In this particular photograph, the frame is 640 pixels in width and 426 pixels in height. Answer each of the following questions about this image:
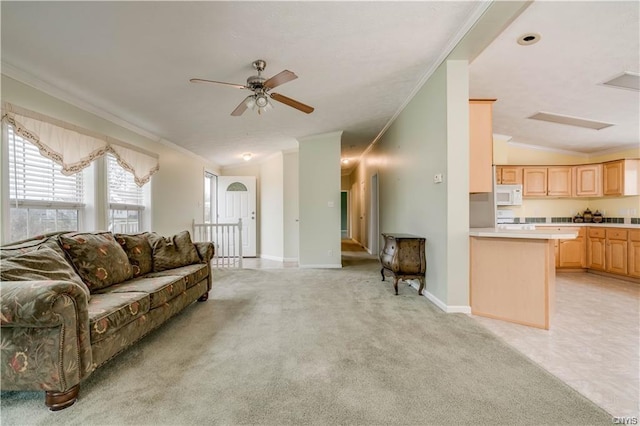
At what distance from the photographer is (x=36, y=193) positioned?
252 centimetres

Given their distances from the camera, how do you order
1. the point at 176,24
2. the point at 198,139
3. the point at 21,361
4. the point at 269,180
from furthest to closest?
the point at 269,180, the point at 198,139, the point at 176,24, the point at 21,361

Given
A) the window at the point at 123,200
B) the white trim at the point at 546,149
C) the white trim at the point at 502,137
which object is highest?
the white trim at the point at 502,137

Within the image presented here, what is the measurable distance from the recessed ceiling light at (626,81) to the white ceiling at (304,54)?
3.6 inches

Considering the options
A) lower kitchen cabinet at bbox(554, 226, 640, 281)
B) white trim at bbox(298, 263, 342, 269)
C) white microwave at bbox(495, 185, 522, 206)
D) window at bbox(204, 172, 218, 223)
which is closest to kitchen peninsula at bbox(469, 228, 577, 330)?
white microwave at bbox(495, 185, 522, 206)

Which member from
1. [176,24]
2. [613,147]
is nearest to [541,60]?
[176,24]

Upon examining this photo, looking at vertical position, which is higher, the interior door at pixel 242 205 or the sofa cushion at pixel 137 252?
the interior door at pixel 242 205

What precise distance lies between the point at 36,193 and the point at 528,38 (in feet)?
15.0

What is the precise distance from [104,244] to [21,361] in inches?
47.6

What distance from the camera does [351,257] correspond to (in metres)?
6.69

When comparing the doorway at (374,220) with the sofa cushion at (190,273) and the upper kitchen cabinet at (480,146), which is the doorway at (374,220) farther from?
the sofa cushion at (190,273)

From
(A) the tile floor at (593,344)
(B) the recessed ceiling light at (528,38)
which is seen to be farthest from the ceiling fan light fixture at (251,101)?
(A) the tile floor at (593,344)

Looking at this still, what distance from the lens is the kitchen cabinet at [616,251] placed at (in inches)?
175

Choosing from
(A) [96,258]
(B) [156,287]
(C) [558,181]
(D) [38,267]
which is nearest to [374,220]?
(C) [558,181]

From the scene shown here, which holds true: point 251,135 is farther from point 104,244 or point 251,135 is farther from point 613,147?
point 613,147
